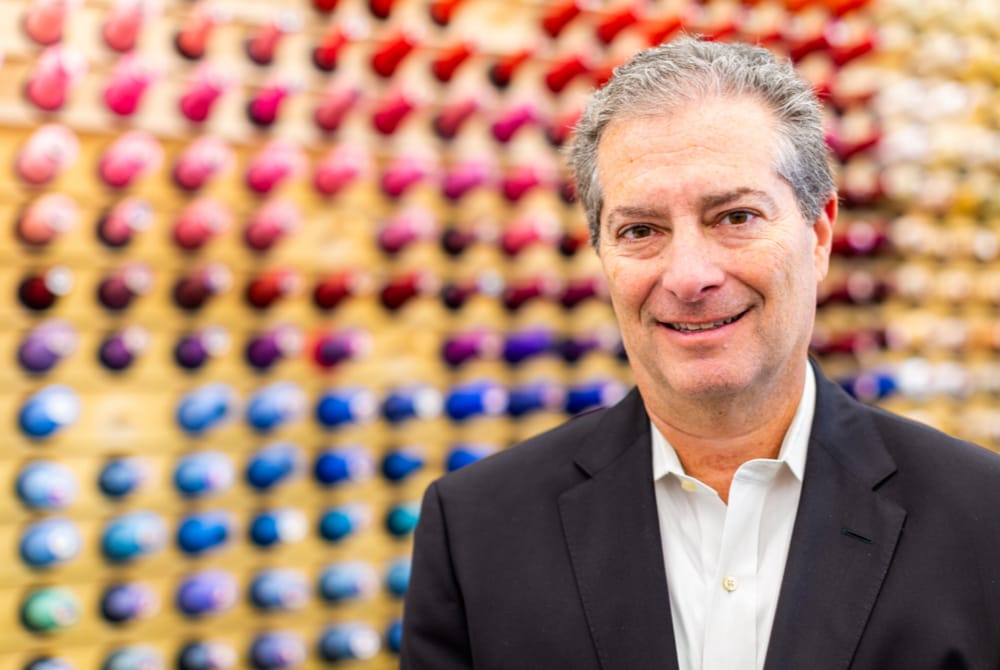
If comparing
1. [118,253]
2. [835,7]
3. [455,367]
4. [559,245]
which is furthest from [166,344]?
[835,7]

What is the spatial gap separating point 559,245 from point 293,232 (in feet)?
2.60

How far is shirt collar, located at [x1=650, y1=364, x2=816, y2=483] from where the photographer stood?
1.34 metres

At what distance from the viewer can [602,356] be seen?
2.99 m

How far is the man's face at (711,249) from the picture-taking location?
124 cm

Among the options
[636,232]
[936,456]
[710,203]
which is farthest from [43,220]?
[936,456]

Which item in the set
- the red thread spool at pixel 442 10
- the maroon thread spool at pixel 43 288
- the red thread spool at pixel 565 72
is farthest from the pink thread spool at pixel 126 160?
the red thread spool at pixel 565 72

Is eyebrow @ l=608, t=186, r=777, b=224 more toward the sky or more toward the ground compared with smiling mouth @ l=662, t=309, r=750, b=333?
more toward the sky

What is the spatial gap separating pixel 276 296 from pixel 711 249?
144cm

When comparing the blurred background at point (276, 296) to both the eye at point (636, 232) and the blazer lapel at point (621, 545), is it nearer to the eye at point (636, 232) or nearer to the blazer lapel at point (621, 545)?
the blazer lapel at point (621, 545)

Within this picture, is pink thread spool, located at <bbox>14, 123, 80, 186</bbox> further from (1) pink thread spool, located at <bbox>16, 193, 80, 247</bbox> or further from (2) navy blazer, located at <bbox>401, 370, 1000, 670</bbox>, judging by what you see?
(2) navy blazer, located at <bbox>401, 370, 1000, 670</bbox>

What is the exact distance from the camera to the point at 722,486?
1351mm

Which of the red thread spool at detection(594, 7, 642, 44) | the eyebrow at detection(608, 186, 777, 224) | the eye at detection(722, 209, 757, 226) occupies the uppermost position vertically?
the red thread spool at detection(594, 7, 642, 44)

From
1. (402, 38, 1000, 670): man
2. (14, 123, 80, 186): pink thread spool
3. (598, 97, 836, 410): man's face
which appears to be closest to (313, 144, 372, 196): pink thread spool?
(14, 123, 80, 186): pink thread spool

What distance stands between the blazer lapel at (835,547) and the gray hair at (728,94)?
31 cm
